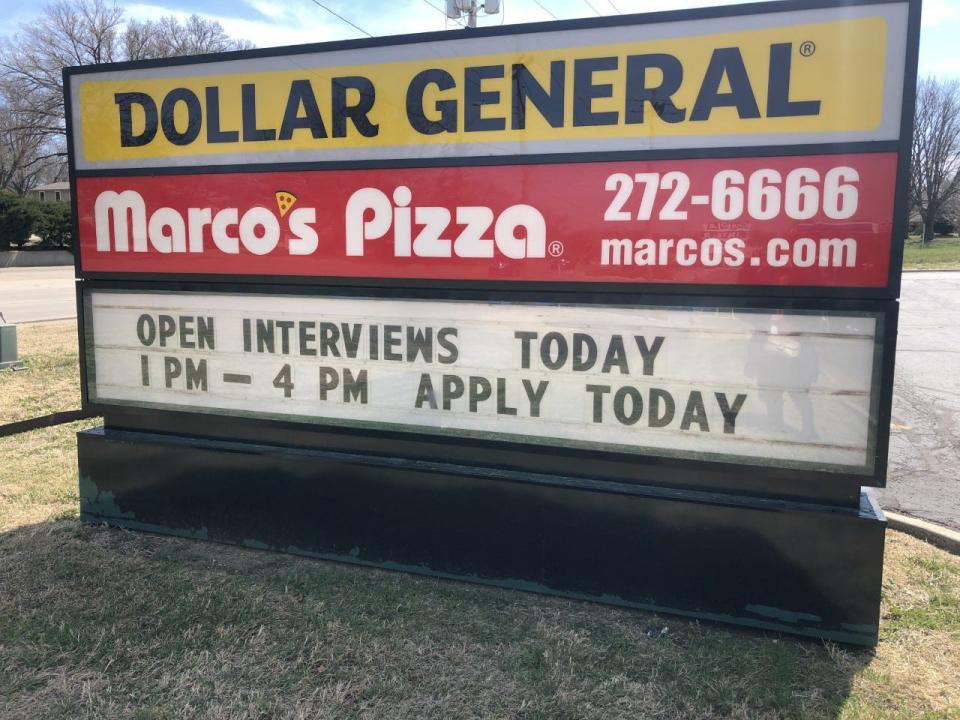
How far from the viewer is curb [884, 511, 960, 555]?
16.3 feet

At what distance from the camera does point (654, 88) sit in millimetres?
3869

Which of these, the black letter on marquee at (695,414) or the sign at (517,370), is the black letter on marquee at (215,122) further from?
the black letter on marquee at (695,414)

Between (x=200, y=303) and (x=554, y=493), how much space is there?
2512 millimetres

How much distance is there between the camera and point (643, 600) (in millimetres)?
4055

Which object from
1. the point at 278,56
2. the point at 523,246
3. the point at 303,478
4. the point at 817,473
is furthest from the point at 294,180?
the point at 817,473

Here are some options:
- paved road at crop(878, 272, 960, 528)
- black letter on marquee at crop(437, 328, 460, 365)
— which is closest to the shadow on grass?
black letter on marquee at crop(437, 328, 460, 365)

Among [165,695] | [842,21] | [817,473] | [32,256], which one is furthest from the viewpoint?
[32,256]

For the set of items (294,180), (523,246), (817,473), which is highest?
(294,180)

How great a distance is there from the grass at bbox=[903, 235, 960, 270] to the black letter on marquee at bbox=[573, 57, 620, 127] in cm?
3564

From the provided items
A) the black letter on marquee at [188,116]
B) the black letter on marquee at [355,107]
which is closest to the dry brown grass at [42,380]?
the black letter on marquee at [188,116]

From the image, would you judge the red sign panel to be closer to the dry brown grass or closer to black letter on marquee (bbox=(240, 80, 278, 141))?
black letter on marquee (bbox=(240, 80, 278, 141))

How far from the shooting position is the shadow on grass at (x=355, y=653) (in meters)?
3.25

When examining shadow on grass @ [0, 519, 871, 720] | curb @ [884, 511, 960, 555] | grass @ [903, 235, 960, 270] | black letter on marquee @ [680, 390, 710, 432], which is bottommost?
shadow on grass @ [0, 519, 871, 720]

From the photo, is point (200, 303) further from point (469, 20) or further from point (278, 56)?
point (469, 20)
